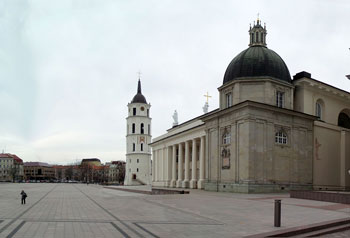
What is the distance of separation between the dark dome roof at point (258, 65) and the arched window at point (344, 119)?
12075mm

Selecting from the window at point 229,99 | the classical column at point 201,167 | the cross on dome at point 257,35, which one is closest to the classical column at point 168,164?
the classical column at point 201,167

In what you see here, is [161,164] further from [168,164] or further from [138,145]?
[138,145]

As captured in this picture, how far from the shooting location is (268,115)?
40.2 metres

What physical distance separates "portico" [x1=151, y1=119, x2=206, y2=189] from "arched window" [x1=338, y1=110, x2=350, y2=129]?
2022cm

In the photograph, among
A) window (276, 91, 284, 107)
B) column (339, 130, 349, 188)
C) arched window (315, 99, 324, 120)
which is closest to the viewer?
window (276, 91, 284, 107)

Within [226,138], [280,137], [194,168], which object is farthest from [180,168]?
[280,137]

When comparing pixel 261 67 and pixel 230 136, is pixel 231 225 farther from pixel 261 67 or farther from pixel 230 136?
pixel 261 67

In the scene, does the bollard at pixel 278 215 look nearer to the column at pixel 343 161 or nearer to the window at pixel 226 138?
the window at pixel 226 138

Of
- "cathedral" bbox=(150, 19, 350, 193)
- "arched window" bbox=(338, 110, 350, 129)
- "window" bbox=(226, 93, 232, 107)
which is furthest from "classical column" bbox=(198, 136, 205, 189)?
"arched window" bbox=(338, 110, 350, 129)

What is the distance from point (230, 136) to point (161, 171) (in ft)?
126

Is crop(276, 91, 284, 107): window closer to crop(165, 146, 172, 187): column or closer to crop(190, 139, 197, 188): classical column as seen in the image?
crop(190, 139, 197, 188): classical column

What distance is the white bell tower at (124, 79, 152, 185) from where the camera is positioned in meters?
108

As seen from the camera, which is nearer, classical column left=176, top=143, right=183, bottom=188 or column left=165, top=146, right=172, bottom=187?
classical column left=176, top=143, right=183, bottom=188

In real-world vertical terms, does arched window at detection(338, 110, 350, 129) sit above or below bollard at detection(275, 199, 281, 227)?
above
